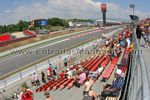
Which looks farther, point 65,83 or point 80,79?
point 65,83

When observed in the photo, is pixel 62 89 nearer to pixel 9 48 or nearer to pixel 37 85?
pixel 37 85

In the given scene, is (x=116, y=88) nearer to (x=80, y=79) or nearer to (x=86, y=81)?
(x=86, y=81)

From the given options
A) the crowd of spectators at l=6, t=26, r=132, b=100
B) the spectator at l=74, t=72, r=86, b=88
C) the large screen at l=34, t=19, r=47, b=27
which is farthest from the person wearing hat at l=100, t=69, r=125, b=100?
the large screen at l=34, t=19, r=47, b=27

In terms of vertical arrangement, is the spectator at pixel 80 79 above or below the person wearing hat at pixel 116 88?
below

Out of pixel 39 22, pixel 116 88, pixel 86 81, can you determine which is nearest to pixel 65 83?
pixel 86 81

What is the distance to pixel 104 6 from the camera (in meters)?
162

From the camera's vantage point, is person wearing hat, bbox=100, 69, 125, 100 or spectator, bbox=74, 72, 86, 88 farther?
spectator, bbox=74, 72, 86, 88

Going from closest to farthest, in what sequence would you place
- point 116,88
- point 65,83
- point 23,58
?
point 116,88 → point 65,83 → point 23,58

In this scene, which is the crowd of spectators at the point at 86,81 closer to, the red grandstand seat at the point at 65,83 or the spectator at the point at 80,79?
the spectator at the point at 80,79

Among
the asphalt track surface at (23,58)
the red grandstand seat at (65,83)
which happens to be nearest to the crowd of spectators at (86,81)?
the red grandstand seat at (65,83)

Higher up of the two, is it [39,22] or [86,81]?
[86,81]

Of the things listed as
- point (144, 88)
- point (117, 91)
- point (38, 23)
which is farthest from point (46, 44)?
point (38, 23)

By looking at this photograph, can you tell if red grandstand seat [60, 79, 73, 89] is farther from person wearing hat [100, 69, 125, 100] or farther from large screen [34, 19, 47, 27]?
large screen [34, 19, 47, 27]

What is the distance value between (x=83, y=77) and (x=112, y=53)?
7.62 meters
